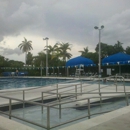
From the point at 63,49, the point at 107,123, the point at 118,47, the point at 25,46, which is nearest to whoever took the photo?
the point at 107,123

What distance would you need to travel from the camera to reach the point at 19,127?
3855 mm

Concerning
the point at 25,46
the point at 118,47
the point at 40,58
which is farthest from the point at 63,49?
the point at 25,46

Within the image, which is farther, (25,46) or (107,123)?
(25,46)

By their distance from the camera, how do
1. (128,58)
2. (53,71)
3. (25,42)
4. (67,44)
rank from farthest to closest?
1. (25,42)
2. (67,44)
3. (53,71)
4. (128,58)

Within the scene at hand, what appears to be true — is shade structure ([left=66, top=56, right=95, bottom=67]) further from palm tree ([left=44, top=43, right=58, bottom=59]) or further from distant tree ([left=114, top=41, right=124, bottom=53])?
distant tree ([left=114, top=41, right=124, bottom=53])

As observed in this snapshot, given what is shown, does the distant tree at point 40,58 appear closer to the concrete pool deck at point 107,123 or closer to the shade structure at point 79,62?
the shade structure at point 79,62

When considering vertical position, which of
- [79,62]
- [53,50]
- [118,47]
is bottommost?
[79,62]

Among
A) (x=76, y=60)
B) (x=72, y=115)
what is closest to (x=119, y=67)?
(x=76, y=60)

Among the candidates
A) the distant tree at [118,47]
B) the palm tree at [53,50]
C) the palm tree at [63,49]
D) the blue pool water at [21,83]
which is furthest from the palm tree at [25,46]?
the blue pool water at [21,83]

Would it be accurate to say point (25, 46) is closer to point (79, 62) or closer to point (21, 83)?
point (79, 62)

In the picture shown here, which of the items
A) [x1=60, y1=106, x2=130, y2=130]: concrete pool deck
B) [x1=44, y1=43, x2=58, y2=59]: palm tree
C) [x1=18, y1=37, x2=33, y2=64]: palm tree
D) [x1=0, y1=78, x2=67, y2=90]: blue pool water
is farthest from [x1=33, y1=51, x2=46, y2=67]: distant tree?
[x1=60, y1=106, x2=130, y2=130]: concrete pool deck

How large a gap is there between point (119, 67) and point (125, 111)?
24.1m

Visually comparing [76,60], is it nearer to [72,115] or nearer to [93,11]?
[93,11]

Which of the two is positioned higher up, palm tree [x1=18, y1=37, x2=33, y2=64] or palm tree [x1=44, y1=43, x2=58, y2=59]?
palm tree [x1=18, y1=37, x2=33, y2=64]
